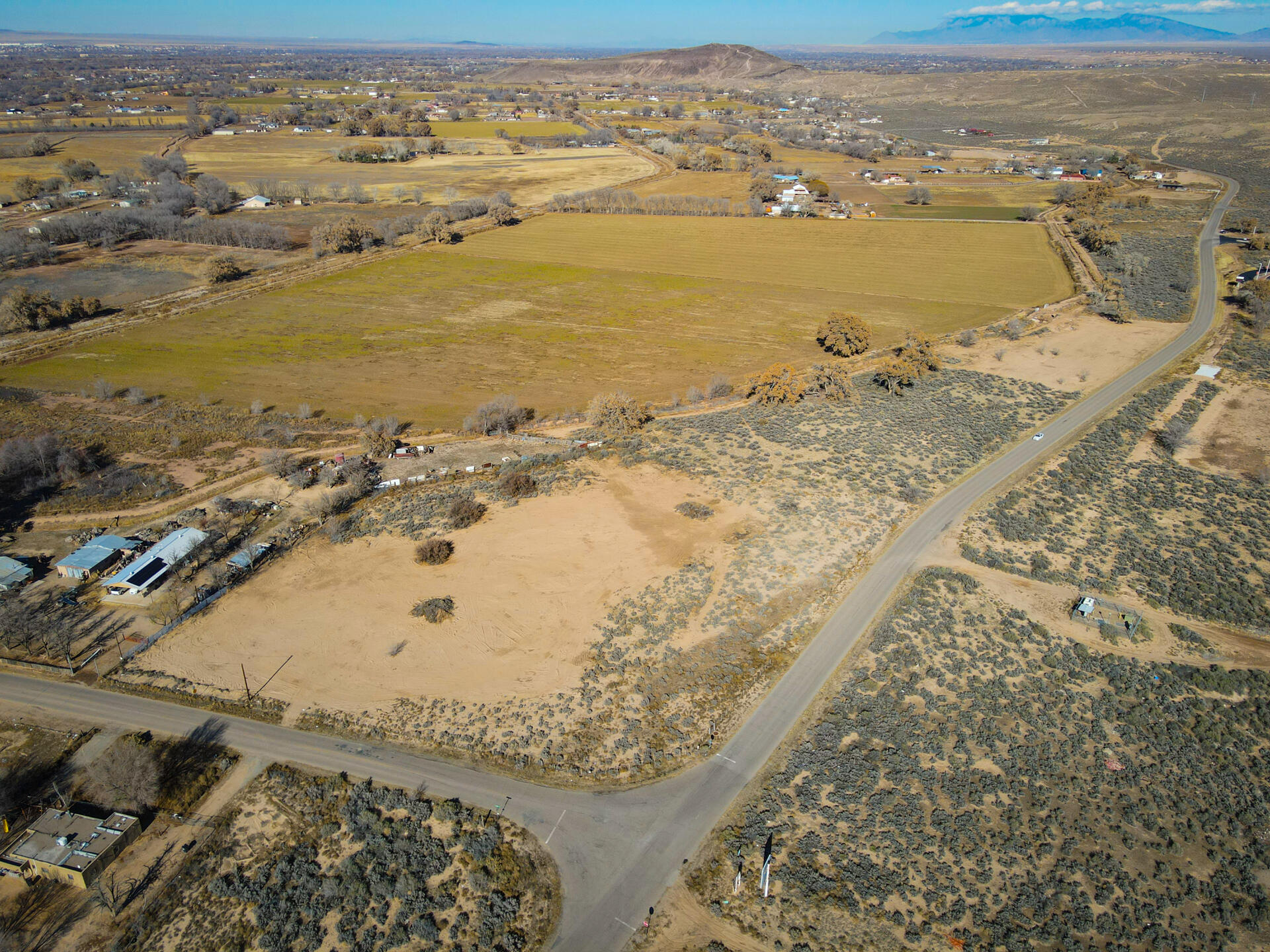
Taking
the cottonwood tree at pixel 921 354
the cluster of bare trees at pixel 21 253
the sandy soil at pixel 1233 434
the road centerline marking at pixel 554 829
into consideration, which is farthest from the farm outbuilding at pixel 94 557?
the cluster of bare trees at pixel 21 253

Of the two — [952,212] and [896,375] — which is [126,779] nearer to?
[896,375]

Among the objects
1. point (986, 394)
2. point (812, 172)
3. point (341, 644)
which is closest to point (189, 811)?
point (341, 644)

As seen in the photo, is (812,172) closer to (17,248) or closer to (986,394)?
(986,394)

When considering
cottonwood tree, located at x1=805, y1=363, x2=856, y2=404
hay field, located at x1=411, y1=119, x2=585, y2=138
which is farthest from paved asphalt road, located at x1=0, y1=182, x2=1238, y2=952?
hay field, located at x1=411, y1=119, x2=585, y2=138

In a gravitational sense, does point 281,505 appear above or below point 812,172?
below

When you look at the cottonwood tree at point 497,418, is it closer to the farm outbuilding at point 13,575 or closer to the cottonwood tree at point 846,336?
the farm outbuilding at point 13,575

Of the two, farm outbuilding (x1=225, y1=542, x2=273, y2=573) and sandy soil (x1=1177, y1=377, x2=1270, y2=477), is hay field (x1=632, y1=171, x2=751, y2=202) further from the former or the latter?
farm outbuilding (x1=225, y1=542, x2=273, y2=573)
